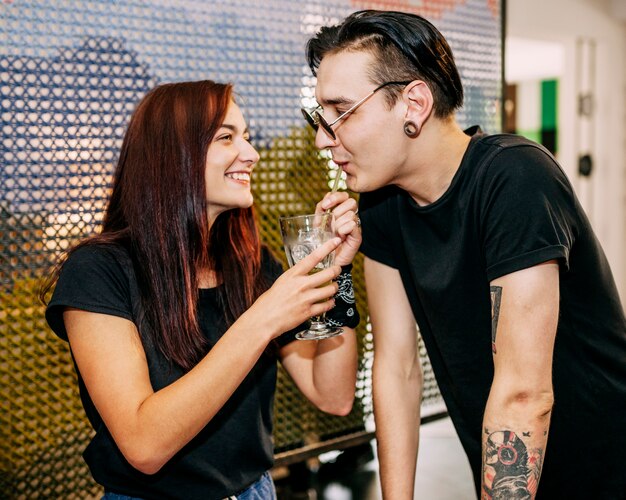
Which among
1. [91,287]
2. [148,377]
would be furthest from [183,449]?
[91,287]

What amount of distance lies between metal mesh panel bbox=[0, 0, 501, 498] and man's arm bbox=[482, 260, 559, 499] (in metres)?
1.16

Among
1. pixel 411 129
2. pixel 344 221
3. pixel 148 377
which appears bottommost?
pixel 148 377

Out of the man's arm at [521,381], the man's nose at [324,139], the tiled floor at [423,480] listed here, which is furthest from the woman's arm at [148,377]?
the tiled floor at [423,480]

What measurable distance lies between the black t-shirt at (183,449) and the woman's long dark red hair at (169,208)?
0.13 ft

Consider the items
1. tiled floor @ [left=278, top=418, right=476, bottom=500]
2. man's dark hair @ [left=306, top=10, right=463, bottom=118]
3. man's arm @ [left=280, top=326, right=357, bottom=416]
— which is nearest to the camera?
man's dark hair @ [left=306, top=10, right=463, bottom=118]

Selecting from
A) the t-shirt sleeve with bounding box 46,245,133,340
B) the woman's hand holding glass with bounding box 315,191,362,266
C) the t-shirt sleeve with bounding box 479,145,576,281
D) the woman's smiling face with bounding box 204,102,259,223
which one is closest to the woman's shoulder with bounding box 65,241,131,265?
the t-shirt sleeve with bounding box 46,245,133,340

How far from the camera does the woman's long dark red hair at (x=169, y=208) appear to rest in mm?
1498

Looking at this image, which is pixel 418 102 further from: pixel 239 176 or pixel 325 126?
pixel 239 176

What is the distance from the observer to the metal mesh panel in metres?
1.75

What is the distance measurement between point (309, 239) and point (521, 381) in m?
0.56

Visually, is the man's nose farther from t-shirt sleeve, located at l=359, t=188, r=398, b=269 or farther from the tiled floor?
the tiled floor

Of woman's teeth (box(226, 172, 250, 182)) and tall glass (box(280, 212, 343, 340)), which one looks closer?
tall glass (box(280, 212, 343, 340))

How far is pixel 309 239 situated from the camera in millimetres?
1496

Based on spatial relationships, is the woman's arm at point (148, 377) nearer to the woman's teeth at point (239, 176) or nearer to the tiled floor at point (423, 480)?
the woman's teeth at point (239, 176)
